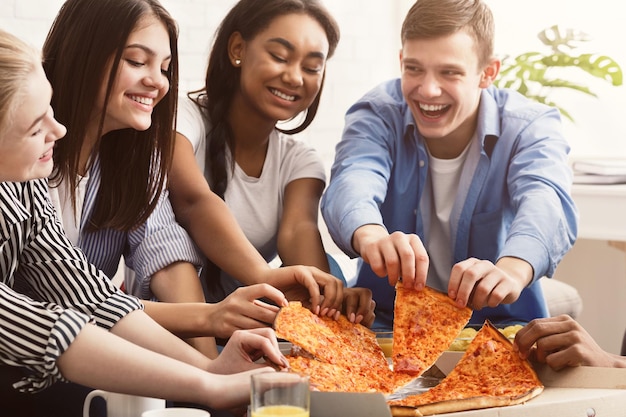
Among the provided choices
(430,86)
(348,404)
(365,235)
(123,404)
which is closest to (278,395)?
(348,404)

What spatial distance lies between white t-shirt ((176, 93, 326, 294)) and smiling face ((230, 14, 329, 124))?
120 mm

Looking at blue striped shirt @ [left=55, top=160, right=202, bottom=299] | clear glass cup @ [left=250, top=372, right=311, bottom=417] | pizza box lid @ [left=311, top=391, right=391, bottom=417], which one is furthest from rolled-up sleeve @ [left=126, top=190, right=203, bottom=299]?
clear glass cup @ [left=250, top=372, right=311, bottom=417]

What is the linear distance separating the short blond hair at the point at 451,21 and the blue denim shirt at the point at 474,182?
16 cm

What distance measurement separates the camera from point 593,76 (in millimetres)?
3914

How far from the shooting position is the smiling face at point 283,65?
2.23 m

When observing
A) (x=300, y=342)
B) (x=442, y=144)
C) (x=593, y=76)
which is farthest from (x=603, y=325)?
(x=300, y=342)

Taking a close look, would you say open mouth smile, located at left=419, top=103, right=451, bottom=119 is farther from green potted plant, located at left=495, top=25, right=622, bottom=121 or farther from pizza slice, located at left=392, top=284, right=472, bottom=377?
green potted plant, located at left=495, top=25, right=622, bottom=121

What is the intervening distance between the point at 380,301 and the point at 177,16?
1337mm

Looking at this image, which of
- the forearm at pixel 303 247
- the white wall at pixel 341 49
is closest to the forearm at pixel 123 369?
the forearm at pixel 303 247

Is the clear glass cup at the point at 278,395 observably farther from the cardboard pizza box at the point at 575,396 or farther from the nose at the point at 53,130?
the nose at the point at 53,130

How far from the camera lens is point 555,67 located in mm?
3947

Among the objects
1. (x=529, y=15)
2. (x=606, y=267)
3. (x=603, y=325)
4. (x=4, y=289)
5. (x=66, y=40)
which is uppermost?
(x=529, y=15)

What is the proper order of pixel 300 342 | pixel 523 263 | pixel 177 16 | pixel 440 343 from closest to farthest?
pixel 300 342
pixel 440 343
pixel 523 263
pixel 177 16

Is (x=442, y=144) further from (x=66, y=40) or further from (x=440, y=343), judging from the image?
(x=66, y=40)
